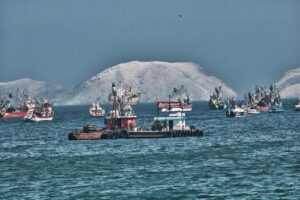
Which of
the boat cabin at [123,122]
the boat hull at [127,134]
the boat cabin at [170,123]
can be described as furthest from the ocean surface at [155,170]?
the boat cabin at [123,122]

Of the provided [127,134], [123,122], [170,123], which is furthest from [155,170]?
[123,122]

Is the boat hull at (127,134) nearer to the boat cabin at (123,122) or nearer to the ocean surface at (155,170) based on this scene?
the boat cabin at (123,122)

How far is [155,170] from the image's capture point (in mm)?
95562

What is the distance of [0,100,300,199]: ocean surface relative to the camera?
76.4 meters

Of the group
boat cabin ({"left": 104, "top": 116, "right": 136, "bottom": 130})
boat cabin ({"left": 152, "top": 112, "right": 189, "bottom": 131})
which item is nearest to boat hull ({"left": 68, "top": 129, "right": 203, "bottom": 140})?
boat cabin ({"left": 152, "top": 112, "right": 189, "bottom": 131})

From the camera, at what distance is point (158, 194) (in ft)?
246

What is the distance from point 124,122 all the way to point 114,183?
Answer: 9120 cm

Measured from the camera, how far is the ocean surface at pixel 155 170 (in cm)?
7638

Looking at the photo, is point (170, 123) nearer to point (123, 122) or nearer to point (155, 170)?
point (123, 122)

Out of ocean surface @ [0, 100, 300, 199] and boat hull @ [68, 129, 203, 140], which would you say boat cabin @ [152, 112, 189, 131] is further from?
ocean surface @ [0, 100, 300, 199]

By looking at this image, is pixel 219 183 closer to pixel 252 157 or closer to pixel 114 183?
pixel 114 183

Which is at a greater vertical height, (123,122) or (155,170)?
(123,122)

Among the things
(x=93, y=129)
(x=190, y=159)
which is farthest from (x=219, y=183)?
(x=93, y=129)

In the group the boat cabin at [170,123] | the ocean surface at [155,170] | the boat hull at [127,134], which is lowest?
the ocean surface at [155,170]
